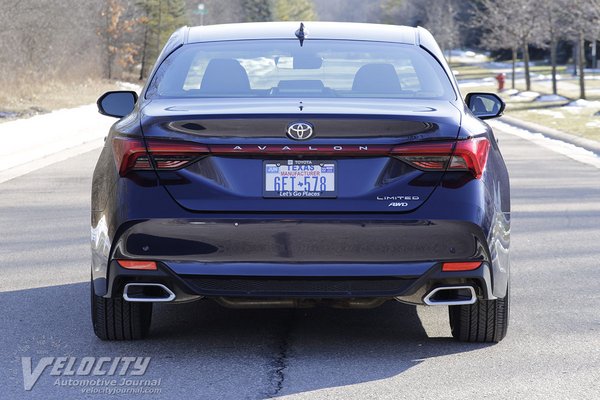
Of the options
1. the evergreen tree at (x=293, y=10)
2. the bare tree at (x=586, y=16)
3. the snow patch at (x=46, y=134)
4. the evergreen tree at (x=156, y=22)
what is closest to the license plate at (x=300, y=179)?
the snow patch at (x=46, y=134)

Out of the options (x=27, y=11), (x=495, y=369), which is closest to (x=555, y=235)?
(x=495, y=369)

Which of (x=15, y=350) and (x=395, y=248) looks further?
(x=15, y=350)

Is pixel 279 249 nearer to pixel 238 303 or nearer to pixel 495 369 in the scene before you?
pixel 238 303

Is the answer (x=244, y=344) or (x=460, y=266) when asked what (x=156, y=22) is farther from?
(x=460, y=266)

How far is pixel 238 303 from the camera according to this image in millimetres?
5695

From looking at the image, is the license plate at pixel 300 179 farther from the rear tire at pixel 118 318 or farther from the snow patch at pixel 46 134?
the snow patch at pixel 46 134

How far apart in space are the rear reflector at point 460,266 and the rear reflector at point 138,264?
1.27 meters

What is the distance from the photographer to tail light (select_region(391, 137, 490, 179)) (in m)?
5.47

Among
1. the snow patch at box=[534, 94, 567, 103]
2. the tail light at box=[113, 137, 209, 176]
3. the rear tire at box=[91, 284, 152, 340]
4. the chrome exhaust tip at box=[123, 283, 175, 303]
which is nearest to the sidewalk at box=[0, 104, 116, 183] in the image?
the rear tire at box=[91, 284, 152, 340]

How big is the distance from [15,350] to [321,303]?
1.52 m

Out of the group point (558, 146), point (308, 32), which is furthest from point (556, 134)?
point (308, 32)

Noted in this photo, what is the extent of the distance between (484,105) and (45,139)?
16.8m

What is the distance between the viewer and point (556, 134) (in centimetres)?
2491

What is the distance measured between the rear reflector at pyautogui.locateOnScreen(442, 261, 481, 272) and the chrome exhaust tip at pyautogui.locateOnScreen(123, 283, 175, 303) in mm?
1215
